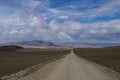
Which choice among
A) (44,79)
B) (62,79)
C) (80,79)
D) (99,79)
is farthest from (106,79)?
(44,79)

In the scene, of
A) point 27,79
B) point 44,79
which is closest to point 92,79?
point 44,79

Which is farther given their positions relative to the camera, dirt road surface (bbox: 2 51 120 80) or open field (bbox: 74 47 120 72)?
open field (bbox: 74 47 120 72)

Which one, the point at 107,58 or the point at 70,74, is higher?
the point at 107,58

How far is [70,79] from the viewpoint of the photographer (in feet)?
69.5

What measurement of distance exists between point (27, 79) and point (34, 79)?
2.54 feet

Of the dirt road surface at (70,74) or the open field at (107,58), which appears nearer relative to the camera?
the dirt road surface at (70,74)

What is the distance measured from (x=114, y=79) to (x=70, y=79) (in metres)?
4.22

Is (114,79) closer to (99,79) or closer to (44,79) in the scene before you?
(99,79)

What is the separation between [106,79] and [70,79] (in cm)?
339

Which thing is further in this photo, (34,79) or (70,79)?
(34,79)

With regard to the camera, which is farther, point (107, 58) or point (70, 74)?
point (107, 58)

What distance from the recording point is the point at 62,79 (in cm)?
2158

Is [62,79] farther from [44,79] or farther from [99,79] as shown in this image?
[99,79]

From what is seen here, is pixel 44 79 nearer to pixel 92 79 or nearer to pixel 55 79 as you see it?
pixel 55 79
